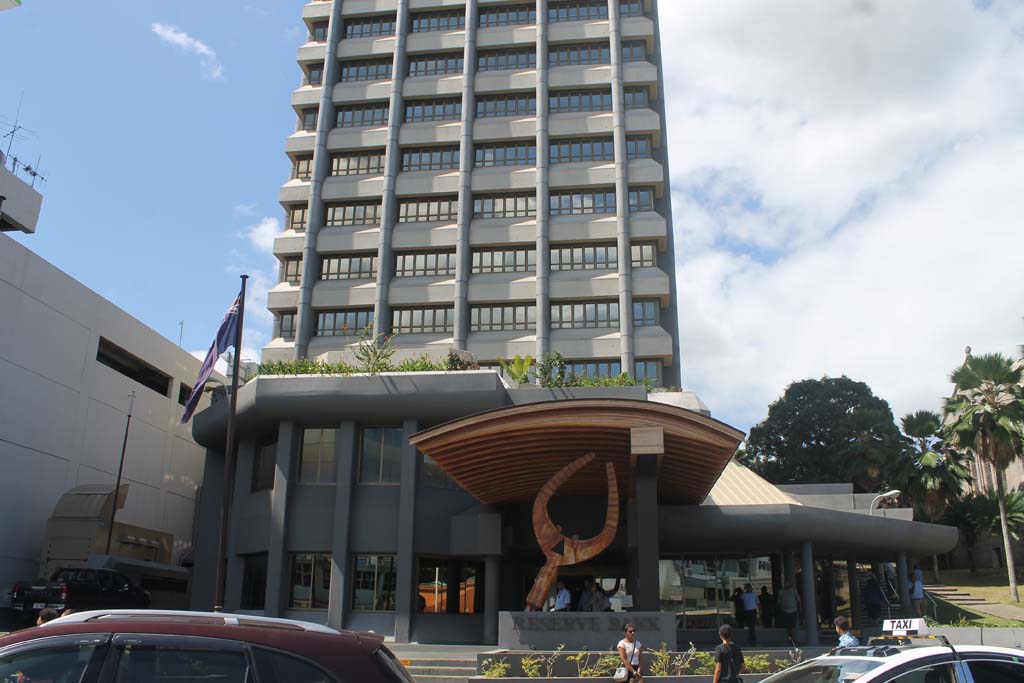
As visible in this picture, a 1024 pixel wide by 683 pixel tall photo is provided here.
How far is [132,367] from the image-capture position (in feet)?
141

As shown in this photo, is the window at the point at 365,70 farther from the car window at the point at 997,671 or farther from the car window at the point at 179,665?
the car window at the point at 179,665

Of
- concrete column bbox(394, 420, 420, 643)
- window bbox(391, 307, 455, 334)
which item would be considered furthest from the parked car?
window bbox(391, 307, 455, 334)

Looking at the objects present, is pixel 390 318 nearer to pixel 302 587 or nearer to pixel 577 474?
pixel 302 587

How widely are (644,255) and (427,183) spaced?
14635 millimetres

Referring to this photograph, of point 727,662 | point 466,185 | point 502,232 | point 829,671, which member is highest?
point 466,185

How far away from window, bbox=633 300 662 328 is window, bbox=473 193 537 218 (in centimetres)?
901

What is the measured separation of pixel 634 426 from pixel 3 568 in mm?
28485

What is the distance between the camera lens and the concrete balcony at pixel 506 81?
55875mm

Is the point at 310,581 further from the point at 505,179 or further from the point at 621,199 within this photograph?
the point at 505,179

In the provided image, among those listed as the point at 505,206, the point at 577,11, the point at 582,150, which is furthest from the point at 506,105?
the point at 577,11

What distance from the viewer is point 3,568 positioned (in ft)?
111

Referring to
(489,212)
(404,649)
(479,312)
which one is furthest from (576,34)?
(404,649)

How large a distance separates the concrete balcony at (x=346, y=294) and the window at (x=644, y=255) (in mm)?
16308

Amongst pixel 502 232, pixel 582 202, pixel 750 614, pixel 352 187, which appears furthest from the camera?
pixel 352 187
